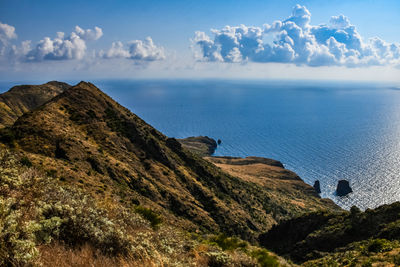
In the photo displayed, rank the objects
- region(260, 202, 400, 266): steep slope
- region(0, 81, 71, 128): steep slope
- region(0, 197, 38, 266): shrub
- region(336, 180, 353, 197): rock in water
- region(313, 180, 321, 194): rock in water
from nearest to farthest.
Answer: region(0, 197, 38, 266): shrub, region(260, 202, 400, 266): steep slope, region(336, 180, 353, 197): rock in water, region(313, 180, 321, 194): rock in water, region(0, 81, 71, 128): steep slope

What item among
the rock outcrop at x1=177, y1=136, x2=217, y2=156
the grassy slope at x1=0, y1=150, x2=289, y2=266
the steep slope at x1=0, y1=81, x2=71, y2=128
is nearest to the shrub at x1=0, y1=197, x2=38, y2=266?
the grassy slope at x1=0, y1=150, x2=289, y2=266

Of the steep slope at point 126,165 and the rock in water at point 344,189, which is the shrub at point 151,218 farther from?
the rock in water at point 344,189

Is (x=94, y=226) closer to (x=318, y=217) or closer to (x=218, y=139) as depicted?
(x=318, y=217)

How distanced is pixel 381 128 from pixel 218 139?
129 m

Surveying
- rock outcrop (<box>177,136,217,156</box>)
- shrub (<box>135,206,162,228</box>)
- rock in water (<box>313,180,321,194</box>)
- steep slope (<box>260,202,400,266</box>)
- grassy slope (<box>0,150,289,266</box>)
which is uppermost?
grassy slope (<box>0,150,289,266</box>)

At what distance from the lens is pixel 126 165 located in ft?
122

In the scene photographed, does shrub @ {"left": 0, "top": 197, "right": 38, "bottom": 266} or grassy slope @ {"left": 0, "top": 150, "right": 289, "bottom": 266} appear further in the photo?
grassy slope @ {"left": 0, "top": 150, "right": 289, "bottom": 266}

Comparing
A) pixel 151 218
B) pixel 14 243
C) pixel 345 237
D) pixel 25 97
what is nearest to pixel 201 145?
pixel 25 97

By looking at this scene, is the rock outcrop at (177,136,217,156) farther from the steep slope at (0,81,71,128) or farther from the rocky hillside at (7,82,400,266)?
the rocky hillside at (7,82,400,266)

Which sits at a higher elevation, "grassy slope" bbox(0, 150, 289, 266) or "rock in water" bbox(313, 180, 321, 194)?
"grassy slope" bbox(0, 150, 289, 266)

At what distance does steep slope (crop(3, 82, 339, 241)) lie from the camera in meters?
29.5

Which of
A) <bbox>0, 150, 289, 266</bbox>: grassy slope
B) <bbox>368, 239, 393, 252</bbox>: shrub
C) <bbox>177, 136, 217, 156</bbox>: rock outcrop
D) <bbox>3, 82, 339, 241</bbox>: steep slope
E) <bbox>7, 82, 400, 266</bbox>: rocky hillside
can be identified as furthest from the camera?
<bbox>177, 136, 217, 156</bbox>: rock outcrop

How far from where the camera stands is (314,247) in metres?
25.2

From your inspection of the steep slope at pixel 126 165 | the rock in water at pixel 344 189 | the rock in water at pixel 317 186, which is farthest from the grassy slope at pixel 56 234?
the rock in water at pixel 344 189
